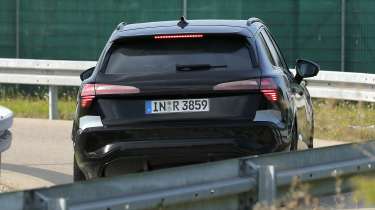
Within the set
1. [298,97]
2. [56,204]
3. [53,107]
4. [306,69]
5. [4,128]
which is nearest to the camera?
[56,204]

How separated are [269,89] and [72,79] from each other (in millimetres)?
9847

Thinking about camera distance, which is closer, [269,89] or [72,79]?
[269,89]

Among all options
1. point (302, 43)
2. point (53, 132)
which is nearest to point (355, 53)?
point (302, 43)

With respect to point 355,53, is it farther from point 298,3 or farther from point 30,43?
point 30,43

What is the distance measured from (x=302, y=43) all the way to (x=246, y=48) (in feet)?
35.1

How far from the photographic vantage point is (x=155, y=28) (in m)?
8.25

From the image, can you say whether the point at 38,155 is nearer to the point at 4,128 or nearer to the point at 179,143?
the point at 4,128

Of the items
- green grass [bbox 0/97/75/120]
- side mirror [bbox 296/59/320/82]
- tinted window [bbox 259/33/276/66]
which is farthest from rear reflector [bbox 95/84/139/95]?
green grass [bbox 0/97/75/120]

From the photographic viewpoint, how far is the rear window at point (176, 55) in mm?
7758

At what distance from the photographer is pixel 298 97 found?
30.9 feet

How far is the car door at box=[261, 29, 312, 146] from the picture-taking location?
8.95m

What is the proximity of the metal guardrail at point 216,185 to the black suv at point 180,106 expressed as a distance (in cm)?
156

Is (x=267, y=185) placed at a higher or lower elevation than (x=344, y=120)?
higher

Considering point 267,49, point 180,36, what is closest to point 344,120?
point 267,49
